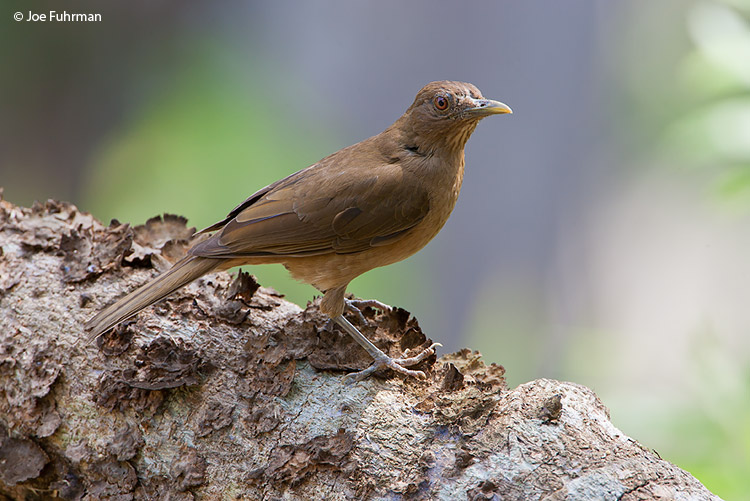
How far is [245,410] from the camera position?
247 cm

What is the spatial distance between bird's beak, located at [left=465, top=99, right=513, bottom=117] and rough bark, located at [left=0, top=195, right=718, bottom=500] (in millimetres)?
957

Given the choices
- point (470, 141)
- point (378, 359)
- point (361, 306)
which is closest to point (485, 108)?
point (361, 306)

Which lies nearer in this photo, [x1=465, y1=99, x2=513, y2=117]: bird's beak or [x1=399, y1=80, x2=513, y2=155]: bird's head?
[x1=465, y1=99, x2=513, y2=117]: bird's beak

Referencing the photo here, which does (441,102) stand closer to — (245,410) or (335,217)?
(335,217)

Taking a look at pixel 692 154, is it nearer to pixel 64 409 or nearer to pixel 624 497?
pixel 624 497

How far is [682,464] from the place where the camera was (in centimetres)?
324

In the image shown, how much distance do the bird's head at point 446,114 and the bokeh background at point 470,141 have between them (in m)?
2.61

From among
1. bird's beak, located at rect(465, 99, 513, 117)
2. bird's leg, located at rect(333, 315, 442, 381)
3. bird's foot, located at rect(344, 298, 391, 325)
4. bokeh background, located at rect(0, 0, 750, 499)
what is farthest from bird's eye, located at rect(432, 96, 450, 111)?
bokeh background, located at rect(0, 0, 750, 499)

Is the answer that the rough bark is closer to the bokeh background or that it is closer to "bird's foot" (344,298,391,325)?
"bird's foot" (344,298,391,325)

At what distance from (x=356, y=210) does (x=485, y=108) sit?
→ 2.35ft

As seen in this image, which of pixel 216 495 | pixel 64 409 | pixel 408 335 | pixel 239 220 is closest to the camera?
pixel 216 495

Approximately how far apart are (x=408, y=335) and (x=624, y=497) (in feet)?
3.73

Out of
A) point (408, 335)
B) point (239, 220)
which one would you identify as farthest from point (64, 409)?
point (408, 335)

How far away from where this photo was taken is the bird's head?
3131 millimetres
